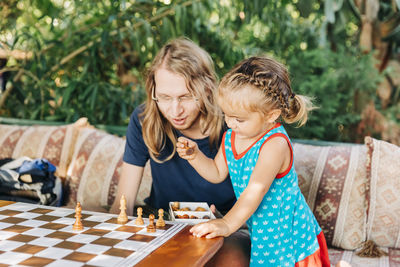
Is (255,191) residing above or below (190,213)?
above

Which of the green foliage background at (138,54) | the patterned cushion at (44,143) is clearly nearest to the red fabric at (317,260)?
the green foliage background at (138,54)

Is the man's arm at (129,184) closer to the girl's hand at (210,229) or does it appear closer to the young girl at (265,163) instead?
the young girl at (265,163)

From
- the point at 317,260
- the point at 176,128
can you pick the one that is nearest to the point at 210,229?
the point at 317,260

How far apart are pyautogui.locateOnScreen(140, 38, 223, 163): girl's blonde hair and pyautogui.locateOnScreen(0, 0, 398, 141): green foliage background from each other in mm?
1396

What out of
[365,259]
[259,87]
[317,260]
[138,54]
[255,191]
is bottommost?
[365,259]

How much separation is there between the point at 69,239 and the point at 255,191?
0.71 metres

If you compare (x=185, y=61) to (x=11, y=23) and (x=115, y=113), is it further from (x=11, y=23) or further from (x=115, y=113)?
(x=11, y=23)

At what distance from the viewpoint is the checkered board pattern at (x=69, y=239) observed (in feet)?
4.01

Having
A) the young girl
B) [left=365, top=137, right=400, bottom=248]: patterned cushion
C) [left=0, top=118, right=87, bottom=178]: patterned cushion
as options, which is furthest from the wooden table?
[left=0, top=118, right=87, bottom=178]: patterned cushion

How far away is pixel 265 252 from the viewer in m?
1.74

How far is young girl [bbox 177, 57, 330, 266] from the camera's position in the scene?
1.63m

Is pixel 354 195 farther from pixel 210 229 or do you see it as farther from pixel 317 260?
A: pixel 210 229

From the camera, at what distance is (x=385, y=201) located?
2510mm

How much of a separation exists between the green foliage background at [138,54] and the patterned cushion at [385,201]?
1.43 metres
